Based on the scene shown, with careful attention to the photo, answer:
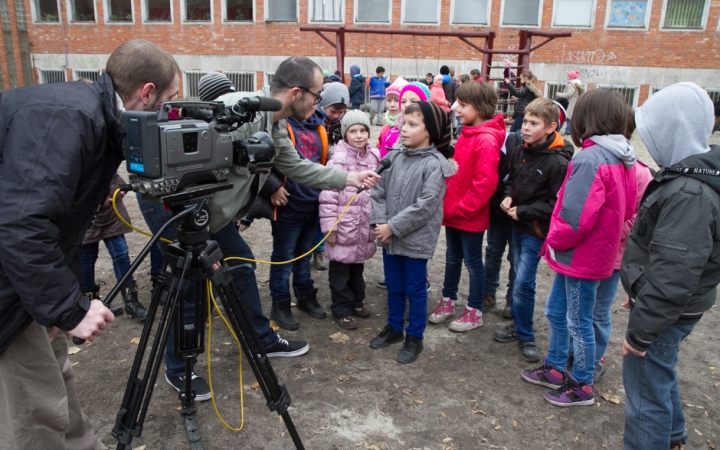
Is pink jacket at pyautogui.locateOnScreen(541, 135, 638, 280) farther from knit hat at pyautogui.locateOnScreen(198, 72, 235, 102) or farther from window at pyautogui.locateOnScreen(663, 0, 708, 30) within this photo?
window at pyautogui.locateOnScreen(663, 0, 708, 30)

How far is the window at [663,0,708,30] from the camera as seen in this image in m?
18.5

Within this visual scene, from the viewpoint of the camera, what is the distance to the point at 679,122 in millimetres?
2270

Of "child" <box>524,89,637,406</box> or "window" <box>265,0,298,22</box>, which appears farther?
"window" <box>265,0,298,22</box>

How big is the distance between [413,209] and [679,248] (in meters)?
1.70

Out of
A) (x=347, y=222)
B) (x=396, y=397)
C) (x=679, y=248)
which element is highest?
(x=679, y=248)

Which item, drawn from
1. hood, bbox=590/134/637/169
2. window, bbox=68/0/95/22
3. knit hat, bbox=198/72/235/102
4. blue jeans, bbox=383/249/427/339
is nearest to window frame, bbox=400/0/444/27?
window, bbox=68/0/95/22

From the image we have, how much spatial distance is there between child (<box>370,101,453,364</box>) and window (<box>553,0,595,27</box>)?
1829cm

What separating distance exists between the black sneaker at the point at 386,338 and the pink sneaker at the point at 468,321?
47 cm

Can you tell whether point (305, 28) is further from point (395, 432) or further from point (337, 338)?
point (395, 432)

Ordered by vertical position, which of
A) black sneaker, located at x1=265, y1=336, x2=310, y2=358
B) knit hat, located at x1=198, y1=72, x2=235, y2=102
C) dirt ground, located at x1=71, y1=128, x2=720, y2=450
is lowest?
dirt ground, located at x1=71, y1=128, x2=720, y2=450

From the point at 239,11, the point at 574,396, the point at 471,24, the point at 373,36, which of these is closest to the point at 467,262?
the point at 574,396

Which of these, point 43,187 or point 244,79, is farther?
point 244,79

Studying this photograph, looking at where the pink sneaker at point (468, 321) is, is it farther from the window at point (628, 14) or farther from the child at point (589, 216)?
the window at point (628, 14)

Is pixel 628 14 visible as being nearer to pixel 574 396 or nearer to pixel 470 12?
pixel 470 12
